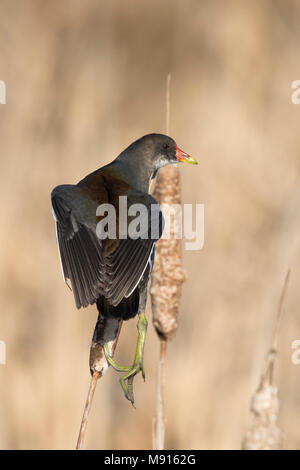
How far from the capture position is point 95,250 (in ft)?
7.61

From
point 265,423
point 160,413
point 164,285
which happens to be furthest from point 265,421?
point 164,285

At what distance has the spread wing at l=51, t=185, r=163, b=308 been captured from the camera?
85.7 inches

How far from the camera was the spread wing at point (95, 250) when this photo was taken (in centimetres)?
218

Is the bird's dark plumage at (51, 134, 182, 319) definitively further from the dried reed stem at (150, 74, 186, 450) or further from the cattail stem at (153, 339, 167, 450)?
the cattail stem at (153, 339, 167, 450)

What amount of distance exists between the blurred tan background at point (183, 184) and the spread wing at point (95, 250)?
1.18 meters

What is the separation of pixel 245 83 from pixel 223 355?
163 centimetres

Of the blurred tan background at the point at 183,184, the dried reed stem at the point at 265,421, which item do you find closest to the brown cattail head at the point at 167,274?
the dried reed stem at the point at 265,421

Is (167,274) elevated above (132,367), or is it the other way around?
(167,274)

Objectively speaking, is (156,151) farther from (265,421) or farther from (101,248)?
(265,421)

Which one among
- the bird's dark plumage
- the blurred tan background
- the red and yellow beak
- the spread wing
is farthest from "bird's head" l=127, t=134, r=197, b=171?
the blurred tan background

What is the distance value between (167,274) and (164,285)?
4 centimetres

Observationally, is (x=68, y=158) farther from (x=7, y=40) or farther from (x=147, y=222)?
(x=147, y=222)

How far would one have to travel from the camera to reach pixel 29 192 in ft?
11.9

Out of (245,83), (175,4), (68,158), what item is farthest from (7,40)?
(245,83)
